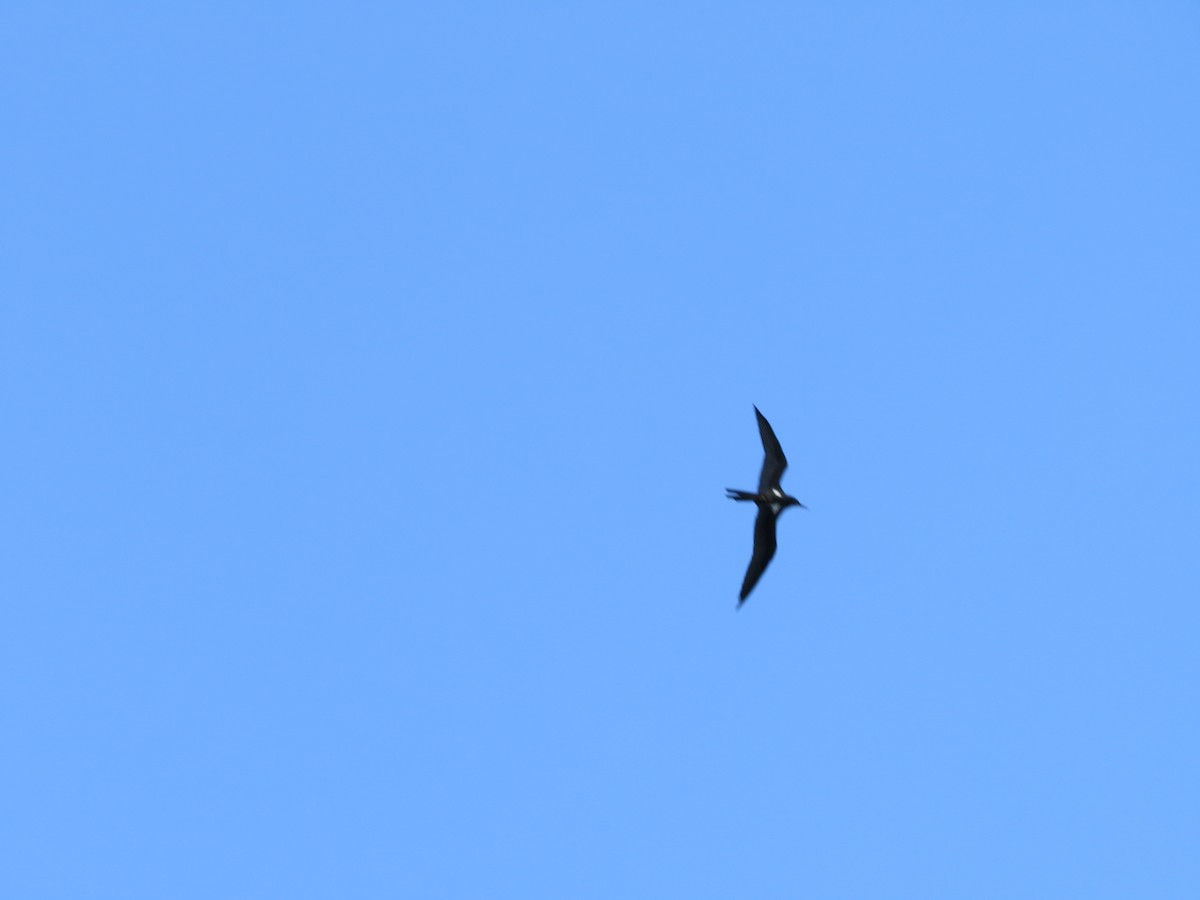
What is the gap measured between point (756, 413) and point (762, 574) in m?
4.99

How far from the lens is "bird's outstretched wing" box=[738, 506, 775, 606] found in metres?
29.5

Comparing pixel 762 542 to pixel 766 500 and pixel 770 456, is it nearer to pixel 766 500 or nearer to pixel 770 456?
pixel 766 500

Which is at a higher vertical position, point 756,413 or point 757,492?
point 756,413

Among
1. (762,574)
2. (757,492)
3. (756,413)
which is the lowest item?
(762,574)

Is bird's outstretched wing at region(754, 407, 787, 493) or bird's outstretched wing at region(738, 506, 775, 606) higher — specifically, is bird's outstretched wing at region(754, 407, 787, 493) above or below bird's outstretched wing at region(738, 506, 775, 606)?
above

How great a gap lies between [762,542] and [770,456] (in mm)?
2744

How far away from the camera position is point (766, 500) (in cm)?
2966

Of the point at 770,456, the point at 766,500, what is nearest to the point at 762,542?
the point at 766,500

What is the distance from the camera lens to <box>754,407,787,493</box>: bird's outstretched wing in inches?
A: 1191

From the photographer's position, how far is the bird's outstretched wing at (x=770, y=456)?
30250 millimetres

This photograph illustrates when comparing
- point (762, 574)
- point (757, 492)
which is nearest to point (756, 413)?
point (757, 492)

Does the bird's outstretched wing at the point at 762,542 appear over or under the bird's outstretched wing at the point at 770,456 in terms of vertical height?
under

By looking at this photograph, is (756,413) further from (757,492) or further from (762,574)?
(762,574)

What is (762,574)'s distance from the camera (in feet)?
96.7
